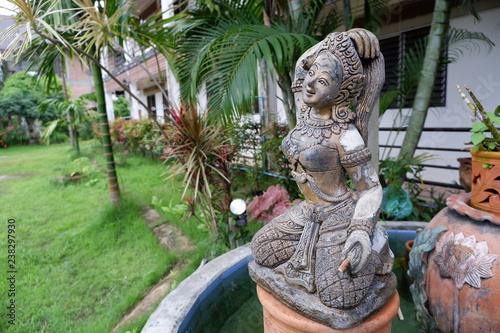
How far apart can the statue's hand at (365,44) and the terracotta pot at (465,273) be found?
0.85 m

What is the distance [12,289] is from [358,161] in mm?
2948

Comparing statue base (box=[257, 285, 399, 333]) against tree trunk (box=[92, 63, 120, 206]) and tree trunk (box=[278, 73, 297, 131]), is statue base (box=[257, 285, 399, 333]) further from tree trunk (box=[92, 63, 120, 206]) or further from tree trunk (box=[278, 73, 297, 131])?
tree trunk (box=[92, 63, 120, 206])

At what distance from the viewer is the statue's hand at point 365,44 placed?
4.45 ft

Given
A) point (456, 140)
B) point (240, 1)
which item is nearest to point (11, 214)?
point (240, 1)

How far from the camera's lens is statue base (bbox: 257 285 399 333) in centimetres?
127

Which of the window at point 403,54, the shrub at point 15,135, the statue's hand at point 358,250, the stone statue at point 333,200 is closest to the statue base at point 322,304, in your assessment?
the stone statue at point 333,200

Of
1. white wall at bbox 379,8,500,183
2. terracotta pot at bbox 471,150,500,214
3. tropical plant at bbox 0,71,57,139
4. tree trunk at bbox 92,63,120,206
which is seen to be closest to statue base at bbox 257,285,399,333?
terracotta pot at bbox 471,150,500,214

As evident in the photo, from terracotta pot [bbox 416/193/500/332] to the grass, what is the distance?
1725 millimetres

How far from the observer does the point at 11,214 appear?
4.73m

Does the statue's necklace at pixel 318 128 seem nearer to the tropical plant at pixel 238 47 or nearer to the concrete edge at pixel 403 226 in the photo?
the tropical plant at pixel 238 47

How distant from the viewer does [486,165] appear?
4.91 feet

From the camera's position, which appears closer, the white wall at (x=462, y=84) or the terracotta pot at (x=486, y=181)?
the terracotta pot at (x=486, y=181)

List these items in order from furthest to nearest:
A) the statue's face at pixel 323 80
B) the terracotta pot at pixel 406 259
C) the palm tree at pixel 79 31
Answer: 1. the terracotta pot at pixel 406 259
2. the palm tree at pixel 79 31
3. the statue's face at pixel 323 80

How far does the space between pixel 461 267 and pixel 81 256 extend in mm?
3400
